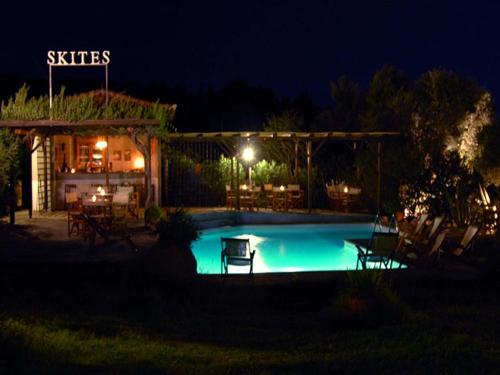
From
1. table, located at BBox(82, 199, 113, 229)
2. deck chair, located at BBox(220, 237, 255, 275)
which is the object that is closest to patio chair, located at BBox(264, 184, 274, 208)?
table, located at BBox(82, 199, 113, 229)

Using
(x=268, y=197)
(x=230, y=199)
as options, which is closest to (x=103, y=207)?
(x=230, y=199)

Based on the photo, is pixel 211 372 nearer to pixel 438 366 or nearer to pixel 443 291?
pixel 438 366

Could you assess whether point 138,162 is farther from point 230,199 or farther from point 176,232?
point 176,232

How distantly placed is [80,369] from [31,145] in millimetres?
Answer: 13571

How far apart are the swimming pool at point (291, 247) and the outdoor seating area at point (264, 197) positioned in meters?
1.48

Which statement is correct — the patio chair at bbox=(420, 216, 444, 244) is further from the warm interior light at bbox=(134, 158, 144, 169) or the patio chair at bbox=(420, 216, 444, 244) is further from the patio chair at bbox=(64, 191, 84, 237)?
the warm interior light at bbox=(134, 158, 144, 169)

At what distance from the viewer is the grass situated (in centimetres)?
544

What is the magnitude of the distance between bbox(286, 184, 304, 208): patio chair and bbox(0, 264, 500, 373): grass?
1019 cm

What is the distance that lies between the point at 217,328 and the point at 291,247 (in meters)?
8.69

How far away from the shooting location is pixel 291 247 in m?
16.0

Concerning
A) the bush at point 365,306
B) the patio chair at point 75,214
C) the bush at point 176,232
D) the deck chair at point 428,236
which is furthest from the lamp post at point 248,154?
the bush at point 365,306

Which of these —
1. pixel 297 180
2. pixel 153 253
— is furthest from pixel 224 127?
pixel 153 253

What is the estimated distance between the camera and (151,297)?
349 inches

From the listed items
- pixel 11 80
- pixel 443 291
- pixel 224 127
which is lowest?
pixel 443 291
